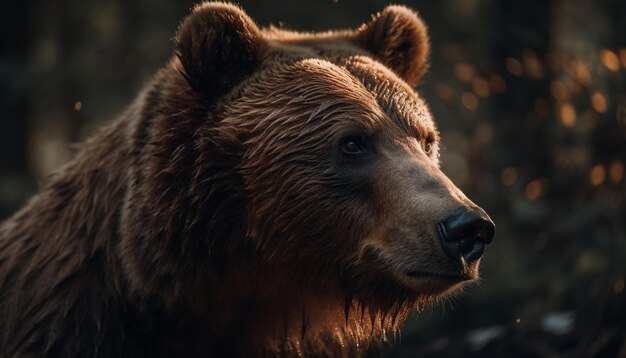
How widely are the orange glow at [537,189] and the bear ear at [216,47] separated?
370 centimetres

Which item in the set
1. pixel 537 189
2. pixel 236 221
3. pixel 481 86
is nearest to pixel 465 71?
pixel 481 86

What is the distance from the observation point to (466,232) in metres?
3.11

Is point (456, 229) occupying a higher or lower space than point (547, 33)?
higher

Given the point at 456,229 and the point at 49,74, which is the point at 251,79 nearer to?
the point at 456,229

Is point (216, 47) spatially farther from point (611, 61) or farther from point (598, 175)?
point (598, 175)

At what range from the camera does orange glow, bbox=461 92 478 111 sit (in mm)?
7578

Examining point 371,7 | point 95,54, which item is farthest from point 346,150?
point 95,54

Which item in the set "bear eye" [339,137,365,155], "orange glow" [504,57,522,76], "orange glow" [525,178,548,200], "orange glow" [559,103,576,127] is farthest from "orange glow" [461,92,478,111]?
"bear eye" [339,137,365,155]

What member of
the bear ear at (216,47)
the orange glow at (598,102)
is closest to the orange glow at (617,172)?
the orange glow at (598,102)

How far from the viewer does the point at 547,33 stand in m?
8.44

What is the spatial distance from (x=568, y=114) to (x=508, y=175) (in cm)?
102

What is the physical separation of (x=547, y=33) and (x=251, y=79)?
5.29 m

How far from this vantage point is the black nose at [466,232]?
3.06 metres

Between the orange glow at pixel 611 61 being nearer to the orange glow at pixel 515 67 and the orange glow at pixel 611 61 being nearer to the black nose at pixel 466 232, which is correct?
the orange glow at pixel 515 67
